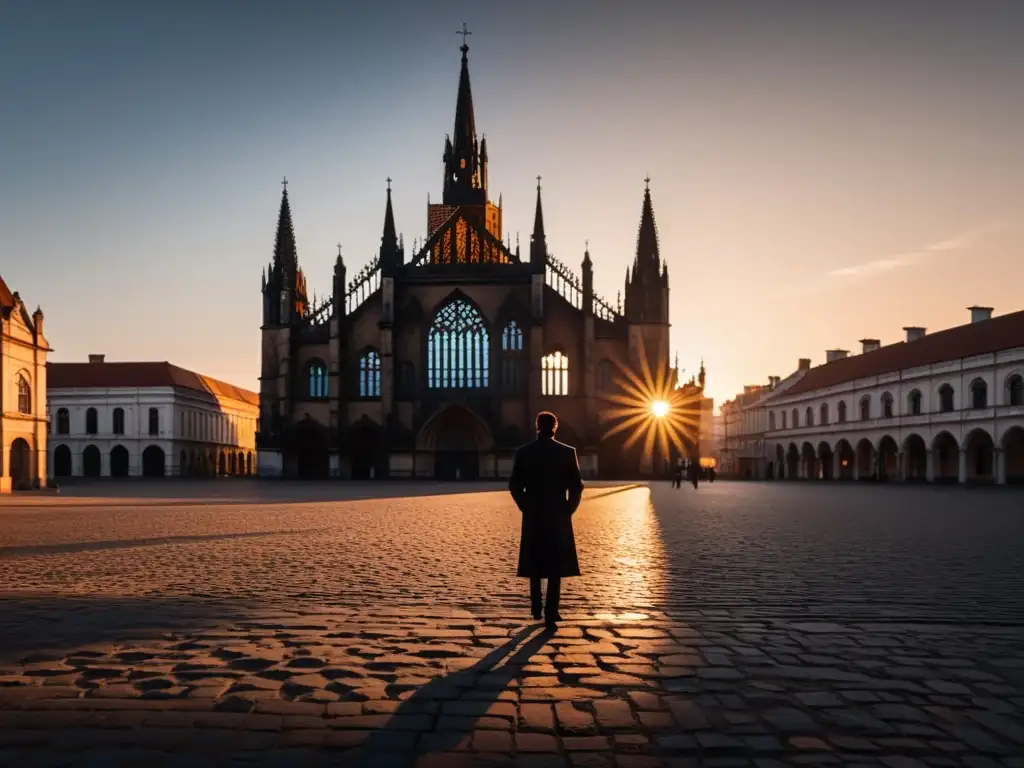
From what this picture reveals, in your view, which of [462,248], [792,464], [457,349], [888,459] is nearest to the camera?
[457,349]

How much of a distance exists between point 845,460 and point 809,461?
7242mm

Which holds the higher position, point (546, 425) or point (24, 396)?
point (24, 396)

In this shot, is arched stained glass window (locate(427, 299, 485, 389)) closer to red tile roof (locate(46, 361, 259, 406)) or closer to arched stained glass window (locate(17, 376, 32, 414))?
arched stained glass window (locate(17, 376, 32, 414))

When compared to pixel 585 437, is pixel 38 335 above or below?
above

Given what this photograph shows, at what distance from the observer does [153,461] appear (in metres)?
88.0

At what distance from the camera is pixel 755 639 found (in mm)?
7379

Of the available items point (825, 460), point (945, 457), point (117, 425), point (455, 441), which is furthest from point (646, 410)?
point (117, 425)

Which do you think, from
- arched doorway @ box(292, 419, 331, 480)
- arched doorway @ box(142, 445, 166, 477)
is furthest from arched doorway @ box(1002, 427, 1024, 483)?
arched doorway @ box(142, 445, 166, 477)

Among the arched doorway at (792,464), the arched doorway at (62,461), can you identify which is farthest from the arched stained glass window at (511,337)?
the arched doorway at (62,461)

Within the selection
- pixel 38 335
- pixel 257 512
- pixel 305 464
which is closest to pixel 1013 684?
pixel 257 512

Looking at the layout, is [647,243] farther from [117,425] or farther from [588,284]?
[117,425]

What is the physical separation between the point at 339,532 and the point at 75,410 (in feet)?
255

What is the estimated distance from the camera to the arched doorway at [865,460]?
232 ft

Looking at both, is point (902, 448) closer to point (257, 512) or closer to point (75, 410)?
point (257, 512)
